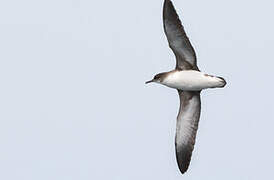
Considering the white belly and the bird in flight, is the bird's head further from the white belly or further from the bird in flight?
the white belly

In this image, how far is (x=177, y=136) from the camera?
28.9m

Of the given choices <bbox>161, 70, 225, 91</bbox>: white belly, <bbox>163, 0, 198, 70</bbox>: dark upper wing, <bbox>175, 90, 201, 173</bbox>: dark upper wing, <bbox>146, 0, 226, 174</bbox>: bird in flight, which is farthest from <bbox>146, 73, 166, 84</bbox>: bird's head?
<bbox>175, 90, 201, 173</bbox>: dark upper wing

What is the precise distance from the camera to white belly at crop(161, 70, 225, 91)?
2725 centimetres

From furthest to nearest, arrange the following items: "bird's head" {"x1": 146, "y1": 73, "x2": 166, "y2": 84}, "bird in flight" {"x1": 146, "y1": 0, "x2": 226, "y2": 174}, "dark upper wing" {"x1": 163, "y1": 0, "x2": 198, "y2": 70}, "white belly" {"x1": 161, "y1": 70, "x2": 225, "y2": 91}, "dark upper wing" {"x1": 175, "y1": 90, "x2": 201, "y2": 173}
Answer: "dark upper wing" {"x1": 175, "y1": 90, "x2": 201, "y2": 173}
"bird's head" {"x1": 146, "y1": 73, "x2": 166, "y2": 84}
"white belly" {"x1": 161, "y1": 70, "x2": 225, "y2": 91}
"bird in flight" {"x1": 146, "y1": 0, "x2": 226, "y2": 174}
"dark upper wing" {"x1": 163, "y1": 0, "x2": 198, "y2": 70}

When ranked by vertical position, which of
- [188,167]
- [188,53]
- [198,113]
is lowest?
[188,167]

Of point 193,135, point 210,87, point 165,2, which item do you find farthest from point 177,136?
point 165,2

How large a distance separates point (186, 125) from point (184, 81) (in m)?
1.88

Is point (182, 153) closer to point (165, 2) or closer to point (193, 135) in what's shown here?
point (193, 135)

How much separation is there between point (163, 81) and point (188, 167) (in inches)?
122

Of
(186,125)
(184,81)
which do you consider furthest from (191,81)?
(186,125)

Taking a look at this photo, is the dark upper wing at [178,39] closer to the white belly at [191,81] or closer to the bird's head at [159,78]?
the white belly at [191,81]

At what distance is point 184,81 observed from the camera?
27.7 metres

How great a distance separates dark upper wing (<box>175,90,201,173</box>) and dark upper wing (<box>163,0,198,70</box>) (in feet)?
4.92

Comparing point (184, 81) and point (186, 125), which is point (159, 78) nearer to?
point (184, 81)
